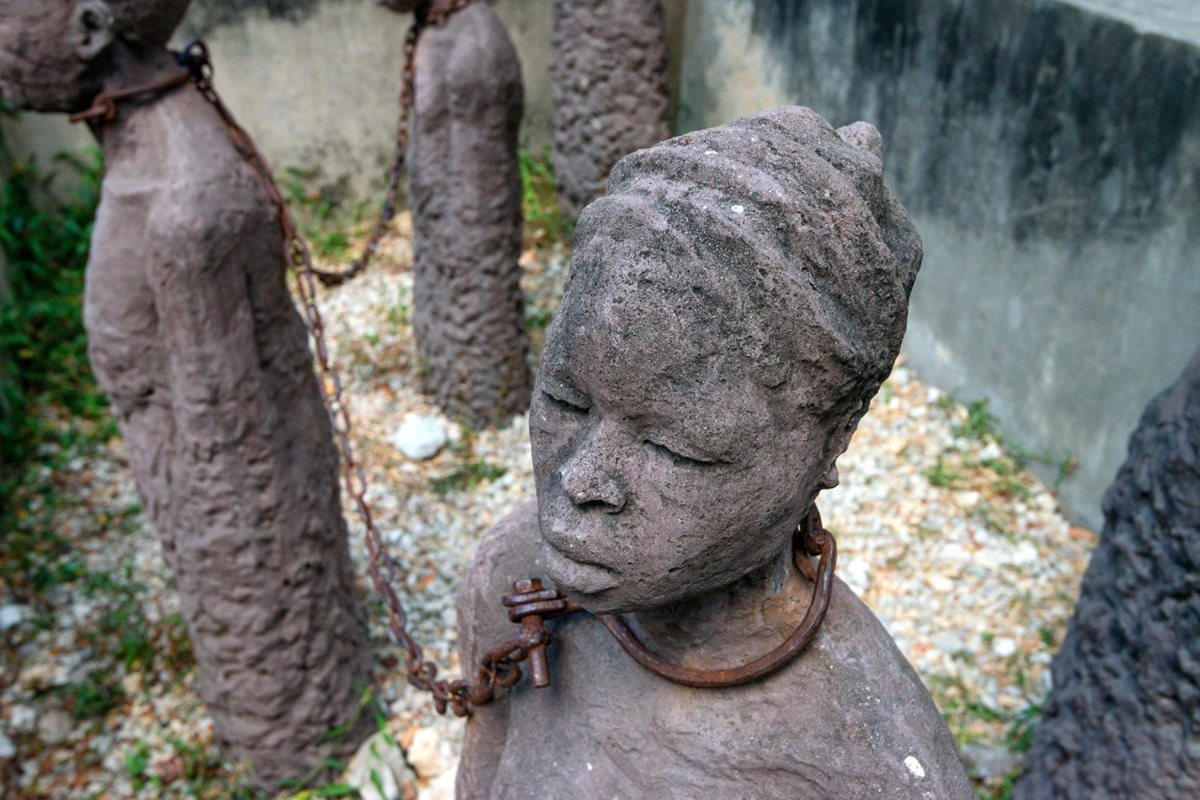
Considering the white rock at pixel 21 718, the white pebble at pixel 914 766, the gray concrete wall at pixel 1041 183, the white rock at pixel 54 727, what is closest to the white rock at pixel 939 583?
the gray concrete wall at pixel 1041 183

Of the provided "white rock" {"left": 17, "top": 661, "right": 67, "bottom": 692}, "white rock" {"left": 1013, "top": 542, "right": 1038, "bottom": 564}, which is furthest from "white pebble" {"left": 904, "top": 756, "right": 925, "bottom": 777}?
"white rock" {"left": 17, "top": 661, "right": 67, "bottom": 692}

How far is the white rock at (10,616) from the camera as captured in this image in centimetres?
384

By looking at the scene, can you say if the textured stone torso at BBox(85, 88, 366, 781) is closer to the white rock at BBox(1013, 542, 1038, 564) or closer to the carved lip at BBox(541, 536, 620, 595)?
the carved lip at BBox(541, 536, 620, 595)

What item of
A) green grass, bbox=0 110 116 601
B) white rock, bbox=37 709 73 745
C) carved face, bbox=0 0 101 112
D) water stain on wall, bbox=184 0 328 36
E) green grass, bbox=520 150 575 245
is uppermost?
carved face, bbox=0 0 101 112

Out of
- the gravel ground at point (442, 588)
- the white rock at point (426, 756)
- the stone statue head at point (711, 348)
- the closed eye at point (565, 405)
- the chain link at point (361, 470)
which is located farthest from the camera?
the gravel ground at point (442, 588)

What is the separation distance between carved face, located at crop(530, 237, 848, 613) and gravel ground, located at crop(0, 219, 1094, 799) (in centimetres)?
232

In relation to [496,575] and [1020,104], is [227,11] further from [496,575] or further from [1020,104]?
[496,575]

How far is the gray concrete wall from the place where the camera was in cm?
340

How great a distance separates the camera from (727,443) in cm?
105

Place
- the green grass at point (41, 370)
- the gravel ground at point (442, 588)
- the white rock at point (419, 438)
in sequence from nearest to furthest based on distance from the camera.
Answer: the gravel ground at point (442, 588) → the green grass at point (41, 370) → the white rock at point (419, 438)

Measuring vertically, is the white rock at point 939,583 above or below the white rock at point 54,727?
above

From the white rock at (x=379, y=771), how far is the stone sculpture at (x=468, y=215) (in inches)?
68.2

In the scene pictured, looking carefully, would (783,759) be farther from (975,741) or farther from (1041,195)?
(1041,195)

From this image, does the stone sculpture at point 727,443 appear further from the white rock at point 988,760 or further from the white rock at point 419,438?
the white rock at point 419,438
